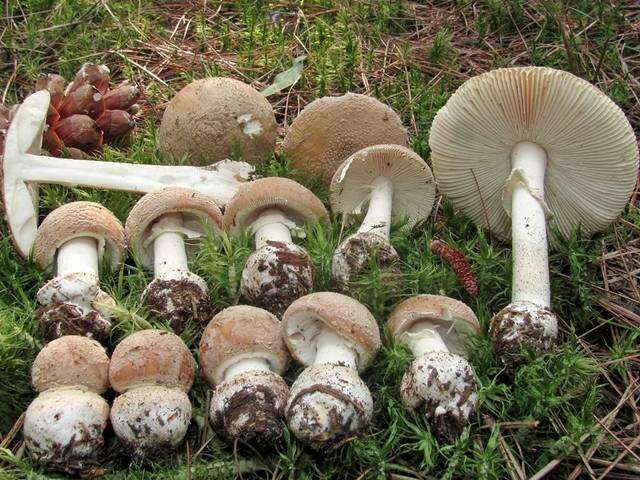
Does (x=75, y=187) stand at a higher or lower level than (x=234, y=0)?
lower

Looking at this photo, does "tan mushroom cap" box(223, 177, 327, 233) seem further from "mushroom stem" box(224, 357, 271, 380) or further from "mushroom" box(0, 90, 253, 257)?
"mushroom stem" box(224, 357, 271, 380)

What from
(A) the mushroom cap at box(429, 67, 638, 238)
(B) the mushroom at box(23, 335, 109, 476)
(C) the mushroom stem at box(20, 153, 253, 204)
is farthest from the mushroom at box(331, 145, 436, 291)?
(B) the mushroom at box(23, 335, 109, 476)

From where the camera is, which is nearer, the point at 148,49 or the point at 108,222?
the point at 108,222

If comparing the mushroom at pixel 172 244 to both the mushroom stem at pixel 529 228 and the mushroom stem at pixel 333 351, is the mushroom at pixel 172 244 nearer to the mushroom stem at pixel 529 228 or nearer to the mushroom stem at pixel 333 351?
the mushroom stem at pixel 333 351

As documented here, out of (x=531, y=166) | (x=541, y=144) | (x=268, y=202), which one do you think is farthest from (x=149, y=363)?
(x=541, y=144)

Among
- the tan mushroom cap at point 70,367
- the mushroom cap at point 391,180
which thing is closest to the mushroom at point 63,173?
the mushroom cap at point 391,180

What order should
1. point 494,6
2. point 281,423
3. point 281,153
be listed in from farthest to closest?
1. point 494,6
2. point 281,153
3. point 281,423

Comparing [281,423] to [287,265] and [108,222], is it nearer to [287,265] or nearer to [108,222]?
[287,265]

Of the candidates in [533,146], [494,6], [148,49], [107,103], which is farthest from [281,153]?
[494,6]
